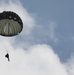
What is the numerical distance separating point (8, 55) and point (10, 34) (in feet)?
13.1

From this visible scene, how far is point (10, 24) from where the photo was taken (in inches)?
6142

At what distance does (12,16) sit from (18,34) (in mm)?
3975

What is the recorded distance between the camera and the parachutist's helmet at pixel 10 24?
154125 mm

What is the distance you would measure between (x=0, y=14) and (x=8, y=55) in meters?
7.87

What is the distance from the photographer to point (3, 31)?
513 ft

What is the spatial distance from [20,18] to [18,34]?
3.01 metres

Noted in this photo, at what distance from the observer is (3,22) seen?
15475cm

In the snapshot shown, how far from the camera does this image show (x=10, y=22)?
15525 cm

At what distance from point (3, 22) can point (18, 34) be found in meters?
3.79

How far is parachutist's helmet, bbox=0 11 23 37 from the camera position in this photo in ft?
506

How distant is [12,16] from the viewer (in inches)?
6073

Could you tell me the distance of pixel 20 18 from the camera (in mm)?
155750

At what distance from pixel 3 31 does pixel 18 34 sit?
2.84 meters

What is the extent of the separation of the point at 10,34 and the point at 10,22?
2886 mm
